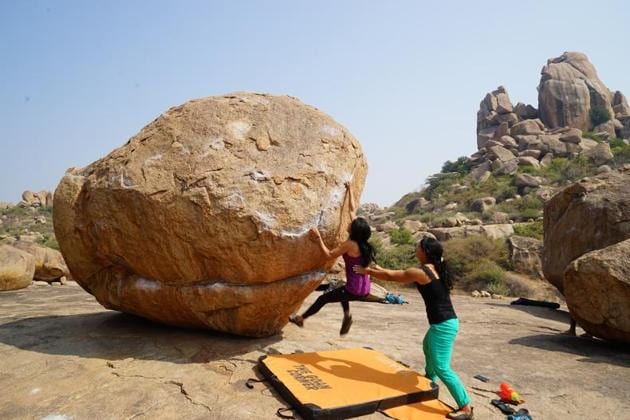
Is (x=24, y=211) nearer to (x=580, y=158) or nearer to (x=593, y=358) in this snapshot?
(x=580, y=158)

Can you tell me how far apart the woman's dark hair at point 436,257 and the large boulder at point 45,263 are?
29.8 ft

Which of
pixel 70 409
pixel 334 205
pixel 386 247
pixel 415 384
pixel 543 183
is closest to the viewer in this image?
pixel 70 409

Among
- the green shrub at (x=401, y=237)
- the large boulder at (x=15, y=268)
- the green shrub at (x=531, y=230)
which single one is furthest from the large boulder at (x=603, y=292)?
the green shrub at (x=401, y=237)

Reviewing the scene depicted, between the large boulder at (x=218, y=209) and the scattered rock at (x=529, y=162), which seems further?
the scattered rock at (x=529, y=162)

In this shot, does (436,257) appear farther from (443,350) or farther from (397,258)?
(397,258)

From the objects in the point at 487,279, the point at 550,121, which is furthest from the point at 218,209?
the point at 550,121

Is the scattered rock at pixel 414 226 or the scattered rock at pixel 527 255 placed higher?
the scattered rock at pixel 414 226

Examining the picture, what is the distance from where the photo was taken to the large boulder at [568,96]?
33812mm

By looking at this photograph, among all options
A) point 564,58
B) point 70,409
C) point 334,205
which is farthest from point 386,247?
point 564,58

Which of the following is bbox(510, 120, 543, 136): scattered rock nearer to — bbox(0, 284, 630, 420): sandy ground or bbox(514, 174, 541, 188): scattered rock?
bbox(514, 174, 541, 188): scattered rock

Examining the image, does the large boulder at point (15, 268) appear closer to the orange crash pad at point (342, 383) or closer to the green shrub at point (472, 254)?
the orange crash pad at point (342, 383)

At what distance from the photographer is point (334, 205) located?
12.5ft

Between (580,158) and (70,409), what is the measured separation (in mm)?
27963

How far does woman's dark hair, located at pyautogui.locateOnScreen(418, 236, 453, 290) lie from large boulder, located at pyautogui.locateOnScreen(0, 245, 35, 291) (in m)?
8.22
